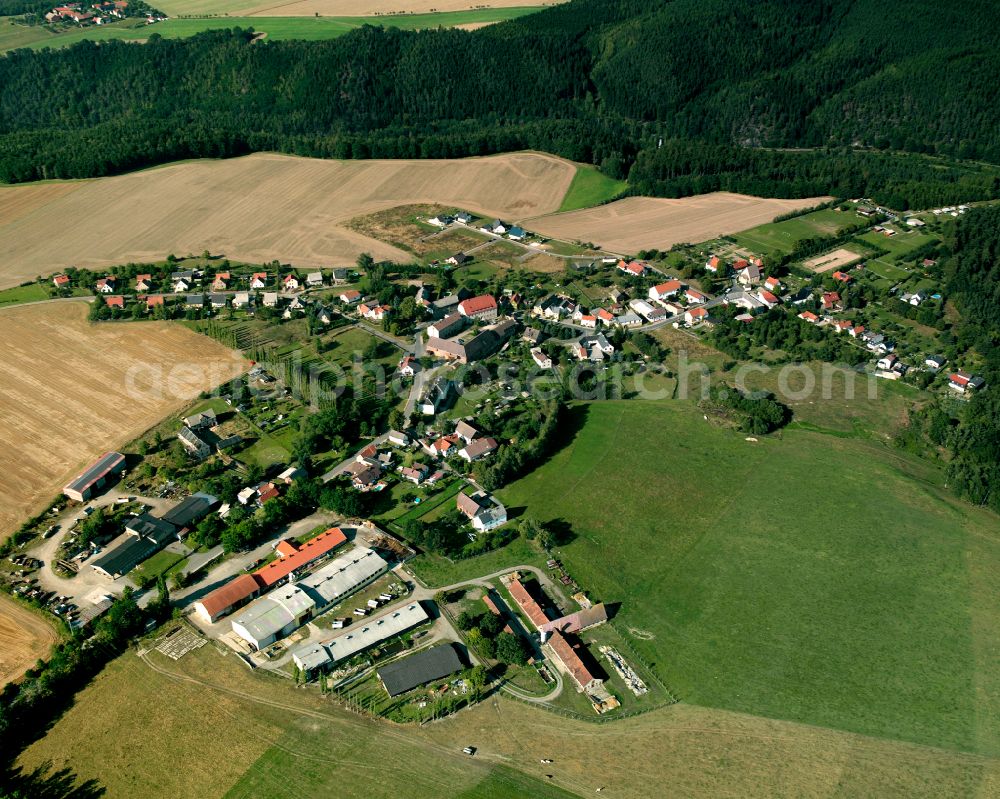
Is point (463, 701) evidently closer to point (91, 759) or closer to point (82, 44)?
point (91, 759)

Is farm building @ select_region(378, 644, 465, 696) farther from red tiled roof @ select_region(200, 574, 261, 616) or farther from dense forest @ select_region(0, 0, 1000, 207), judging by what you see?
dense forest @ select_region(0, 0, 1000, 207)

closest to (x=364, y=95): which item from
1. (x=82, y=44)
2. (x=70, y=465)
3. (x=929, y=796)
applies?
(x=82, y=44)

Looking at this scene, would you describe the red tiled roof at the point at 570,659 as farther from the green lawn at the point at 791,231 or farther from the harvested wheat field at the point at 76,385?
the green lawn at the point at 791,231

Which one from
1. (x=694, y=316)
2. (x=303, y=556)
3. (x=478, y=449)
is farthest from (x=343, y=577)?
(x=694, y=316)

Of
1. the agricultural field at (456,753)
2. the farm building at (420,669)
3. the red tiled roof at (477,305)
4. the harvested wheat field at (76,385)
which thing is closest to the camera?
the agricultural field at (456,753)

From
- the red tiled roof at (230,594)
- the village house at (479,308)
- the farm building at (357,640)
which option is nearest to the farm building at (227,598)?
the red tiled roof at (230,594)

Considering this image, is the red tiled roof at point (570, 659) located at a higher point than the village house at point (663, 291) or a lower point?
lower
